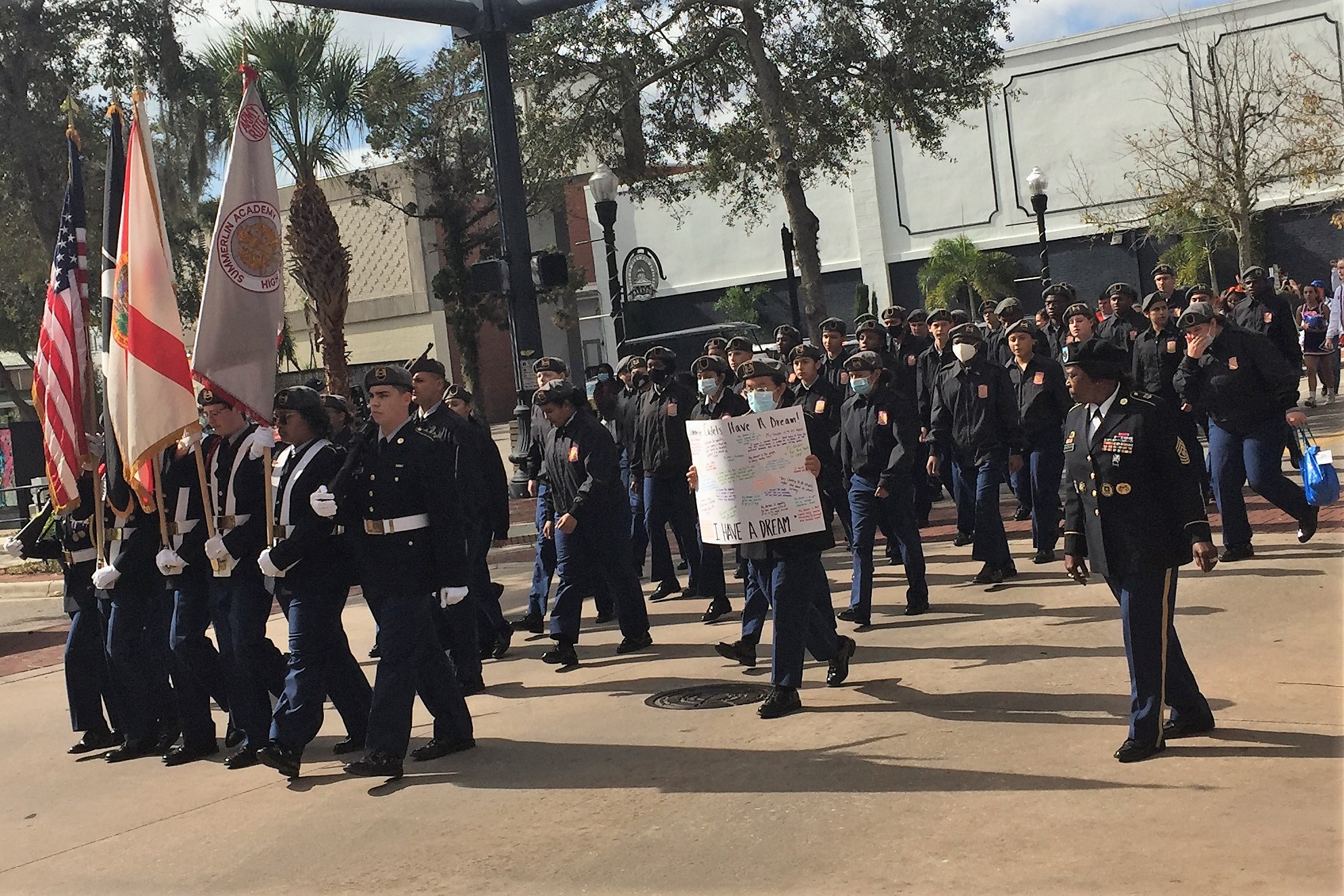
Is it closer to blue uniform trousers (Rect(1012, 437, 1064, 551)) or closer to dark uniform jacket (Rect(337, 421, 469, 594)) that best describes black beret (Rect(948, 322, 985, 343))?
blue uniform trousers (Rect(1012, 437, 1064, 551))

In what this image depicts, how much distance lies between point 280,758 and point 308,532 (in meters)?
1.09

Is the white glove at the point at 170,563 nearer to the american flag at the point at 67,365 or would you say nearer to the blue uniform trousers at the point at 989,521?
the american flag at the point at 67,365

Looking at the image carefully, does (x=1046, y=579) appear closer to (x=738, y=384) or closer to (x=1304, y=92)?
(x=738, y=384)

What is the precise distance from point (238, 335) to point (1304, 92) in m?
30.1

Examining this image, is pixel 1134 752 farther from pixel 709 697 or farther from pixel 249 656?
pixel 249 656

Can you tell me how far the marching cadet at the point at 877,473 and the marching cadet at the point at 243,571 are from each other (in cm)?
383

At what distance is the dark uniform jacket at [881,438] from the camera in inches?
385

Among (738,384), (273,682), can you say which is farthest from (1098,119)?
(273,682)

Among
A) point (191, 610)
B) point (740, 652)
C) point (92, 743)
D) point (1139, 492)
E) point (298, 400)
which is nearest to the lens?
point (1139, 492)

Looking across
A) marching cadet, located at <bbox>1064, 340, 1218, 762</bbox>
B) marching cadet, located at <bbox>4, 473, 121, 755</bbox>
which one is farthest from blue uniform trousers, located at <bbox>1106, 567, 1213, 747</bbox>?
marching cadet, located at <bbox>4, 473, 121, 755</bbox>

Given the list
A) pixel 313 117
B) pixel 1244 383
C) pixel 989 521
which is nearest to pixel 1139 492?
pixel 1244 383

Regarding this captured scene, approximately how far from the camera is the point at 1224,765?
Answer: 225 inches

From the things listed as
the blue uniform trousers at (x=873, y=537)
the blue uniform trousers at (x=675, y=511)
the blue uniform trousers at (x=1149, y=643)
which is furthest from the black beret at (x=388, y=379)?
the blue uniform trousers at (x=675, y=511)

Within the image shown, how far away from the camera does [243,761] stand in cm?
760
